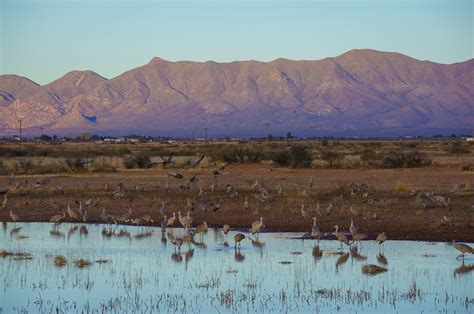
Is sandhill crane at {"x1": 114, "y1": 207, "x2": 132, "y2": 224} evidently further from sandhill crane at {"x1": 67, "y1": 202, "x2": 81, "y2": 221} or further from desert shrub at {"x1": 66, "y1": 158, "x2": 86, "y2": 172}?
desert shrub at {"x1": 66, "y1": 158, "x2": 86, "y2": 172}

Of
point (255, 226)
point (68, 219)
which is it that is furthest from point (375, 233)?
point (68, 219)

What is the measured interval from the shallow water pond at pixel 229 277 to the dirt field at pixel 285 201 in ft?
9.06

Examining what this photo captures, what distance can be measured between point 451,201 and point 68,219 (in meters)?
13.7

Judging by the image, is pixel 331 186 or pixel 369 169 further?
pixel 369 169

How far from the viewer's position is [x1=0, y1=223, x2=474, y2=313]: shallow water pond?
53.0 feet

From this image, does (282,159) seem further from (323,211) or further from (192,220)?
(192,220)

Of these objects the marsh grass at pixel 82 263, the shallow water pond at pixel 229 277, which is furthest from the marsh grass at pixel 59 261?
the marsh grass at pixel 82 263

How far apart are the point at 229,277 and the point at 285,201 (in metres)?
13.7

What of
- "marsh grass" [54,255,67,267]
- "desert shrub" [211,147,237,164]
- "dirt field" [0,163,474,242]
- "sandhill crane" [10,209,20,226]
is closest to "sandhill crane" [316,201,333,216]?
"dirt field" [0,163,474,242]

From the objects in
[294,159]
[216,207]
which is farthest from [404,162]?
[216,207]

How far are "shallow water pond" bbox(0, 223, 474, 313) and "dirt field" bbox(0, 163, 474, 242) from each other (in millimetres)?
2760

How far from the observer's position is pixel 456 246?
67.1ft

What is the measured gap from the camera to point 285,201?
1266 inches

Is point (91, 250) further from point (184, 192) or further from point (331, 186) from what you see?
point (331, 186)
